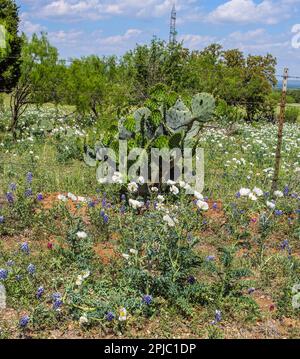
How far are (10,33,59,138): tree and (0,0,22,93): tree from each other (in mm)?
196

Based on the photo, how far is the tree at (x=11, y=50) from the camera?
12.2m

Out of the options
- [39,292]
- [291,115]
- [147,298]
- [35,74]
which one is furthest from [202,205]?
[291,115]

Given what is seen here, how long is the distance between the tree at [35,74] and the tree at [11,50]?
20cm

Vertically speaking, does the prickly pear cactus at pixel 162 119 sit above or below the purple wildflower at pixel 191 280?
above

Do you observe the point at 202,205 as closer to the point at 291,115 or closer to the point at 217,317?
the point at 217,317

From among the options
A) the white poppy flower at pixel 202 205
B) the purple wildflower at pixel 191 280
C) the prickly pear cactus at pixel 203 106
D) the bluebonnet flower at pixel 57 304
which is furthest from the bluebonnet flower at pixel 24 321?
the prickly pear cactus at pixel 203 106

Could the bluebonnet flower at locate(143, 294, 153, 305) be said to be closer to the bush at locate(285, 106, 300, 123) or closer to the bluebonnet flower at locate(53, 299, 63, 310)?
the bluebonnet flower at locate(53, 299, 63, 310)

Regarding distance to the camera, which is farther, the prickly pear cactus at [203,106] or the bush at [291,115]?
the bush at [291,115]

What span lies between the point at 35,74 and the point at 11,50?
2.92 ft

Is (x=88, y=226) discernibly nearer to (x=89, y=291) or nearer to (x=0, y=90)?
(x=89, y=291)

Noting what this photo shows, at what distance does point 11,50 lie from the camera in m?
12.5

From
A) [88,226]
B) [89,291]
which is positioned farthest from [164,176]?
[89,291]

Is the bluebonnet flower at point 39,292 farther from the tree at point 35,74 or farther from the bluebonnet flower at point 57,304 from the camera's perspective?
the tree at point 35,74

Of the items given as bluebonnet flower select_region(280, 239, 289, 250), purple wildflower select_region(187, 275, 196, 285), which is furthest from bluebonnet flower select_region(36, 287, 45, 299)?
Answer: bluebonnet flower select_region(280, 239, 289, 250)
